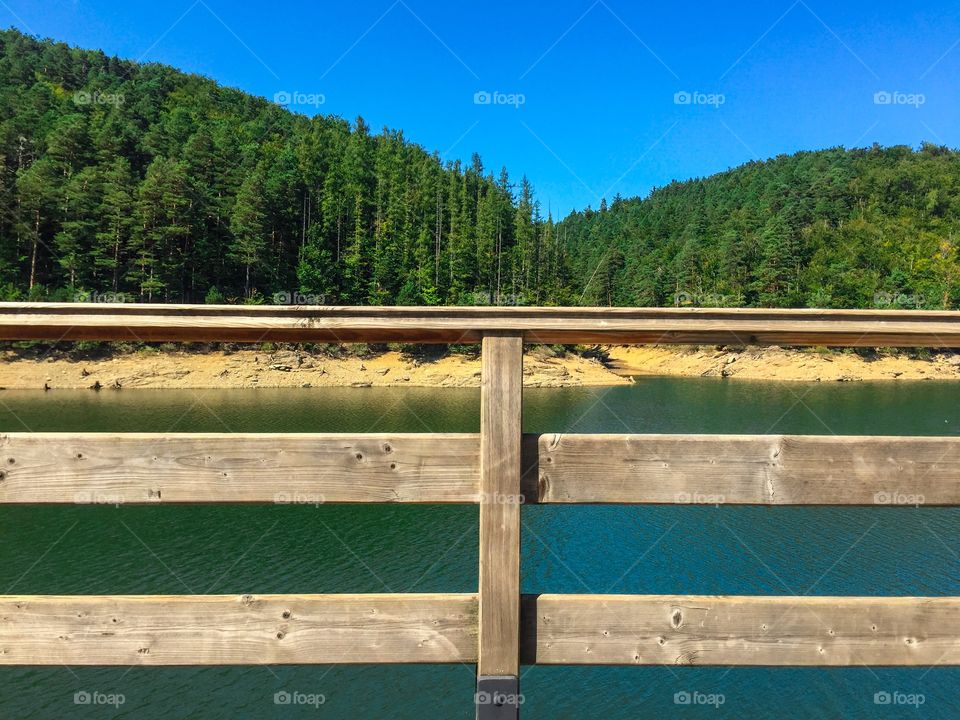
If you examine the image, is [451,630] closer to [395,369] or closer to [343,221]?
[395,369]

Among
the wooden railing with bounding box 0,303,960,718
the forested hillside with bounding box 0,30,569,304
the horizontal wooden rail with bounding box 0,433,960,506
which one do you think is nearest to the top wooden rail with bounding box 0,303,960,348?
the wooden railing with bounding box 0,303,960,718

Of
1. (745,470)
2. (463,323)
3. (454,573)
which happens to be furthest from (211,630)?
(454,573)

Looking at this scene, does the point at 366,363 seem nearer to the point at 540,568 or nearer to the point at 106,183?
the point at 106,183

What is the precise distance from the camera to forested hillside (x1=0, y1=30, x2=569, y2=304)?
50156 millimetres

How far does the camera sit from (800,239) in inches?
3334

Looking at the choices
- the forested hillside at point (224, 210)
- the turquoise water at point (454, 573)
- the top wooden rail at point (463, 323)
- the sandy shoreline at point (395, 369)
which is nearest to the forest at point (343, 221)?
the forested hillside at point (224, 210)

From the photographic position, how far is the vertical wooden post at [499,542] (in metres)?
1.93

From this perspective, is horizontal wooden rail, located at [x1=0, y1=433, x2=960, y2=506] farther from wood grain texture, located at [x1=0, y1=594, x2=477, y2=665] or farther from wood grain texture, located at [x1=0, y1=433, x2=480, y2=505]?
wood grain texture, located at [x1=0, y1=594, x2=477, y2=665]

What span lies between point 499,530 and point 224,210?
66.8 metres

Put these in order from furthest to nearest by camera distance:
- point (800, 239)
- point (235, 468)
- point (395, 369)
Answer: point (800, 239) < point (395, 369) < point (235, 468)

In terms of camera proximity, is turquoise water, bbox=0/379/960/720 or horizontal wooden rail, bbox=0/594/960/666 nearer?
horizontal wooden rail, bbox=0/594/960/666

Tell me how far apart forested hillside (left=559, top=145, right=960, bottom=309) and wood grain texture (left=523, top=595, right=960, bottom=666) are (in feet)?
197

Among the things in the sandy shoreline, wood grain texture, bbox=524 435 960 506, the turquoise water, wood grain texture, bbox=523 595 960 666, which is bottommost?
the turquoise water

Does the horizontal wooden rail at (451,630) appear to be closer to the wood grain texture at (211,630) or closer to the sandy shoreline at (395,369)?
the wood grain texture at (211,630)
